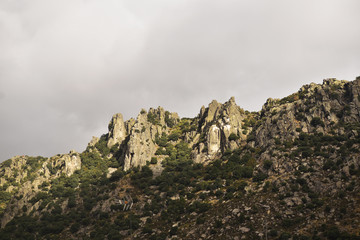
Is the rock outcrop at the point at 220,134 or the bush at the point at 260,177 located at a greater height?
the rock outcrop at the point at 220,134

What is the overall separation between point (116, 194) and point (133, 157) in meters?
23.0

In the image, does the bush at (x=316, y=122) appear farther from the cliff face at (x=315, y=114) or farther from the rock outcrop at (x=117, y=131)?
the rock outcrop at (x=117, y=131)

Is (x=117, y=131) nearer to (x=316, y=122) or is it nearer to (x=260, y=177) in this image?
(x=260, y=177)

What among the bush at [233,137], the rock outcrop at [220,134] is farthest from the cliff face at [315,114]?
the rock outcrop at [220,134]

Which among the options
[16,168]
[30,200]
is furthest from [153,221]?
[16,168]

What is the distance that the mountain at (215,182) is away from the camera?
56.7m

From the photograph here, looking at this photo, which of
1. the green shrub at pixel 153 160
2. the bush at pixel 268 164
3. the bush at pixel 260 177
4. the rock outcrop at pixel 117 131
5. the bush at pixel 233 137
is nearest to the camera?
the bush at pixel 260 177

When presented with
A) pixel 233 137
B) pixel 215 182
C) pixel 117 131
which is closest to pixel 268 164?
pixel 215 182

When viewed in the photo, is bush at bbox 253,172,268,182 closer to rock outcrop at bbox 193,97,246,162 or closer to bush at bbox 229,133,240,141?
rock outcrop at bbox 193,97,246,162

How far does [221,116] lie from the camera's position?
124 meters

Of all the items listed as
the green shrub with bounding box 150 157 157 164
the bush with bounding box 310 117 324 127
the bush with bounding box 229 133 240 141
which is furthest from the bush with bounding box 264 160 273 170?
the green shrub with bounding box 150 157 157 164

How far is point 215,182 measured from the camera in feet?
268

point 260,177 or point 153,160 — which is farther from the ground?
point 153,160

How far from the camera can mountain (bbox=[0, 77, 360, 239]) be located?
5666 cm
